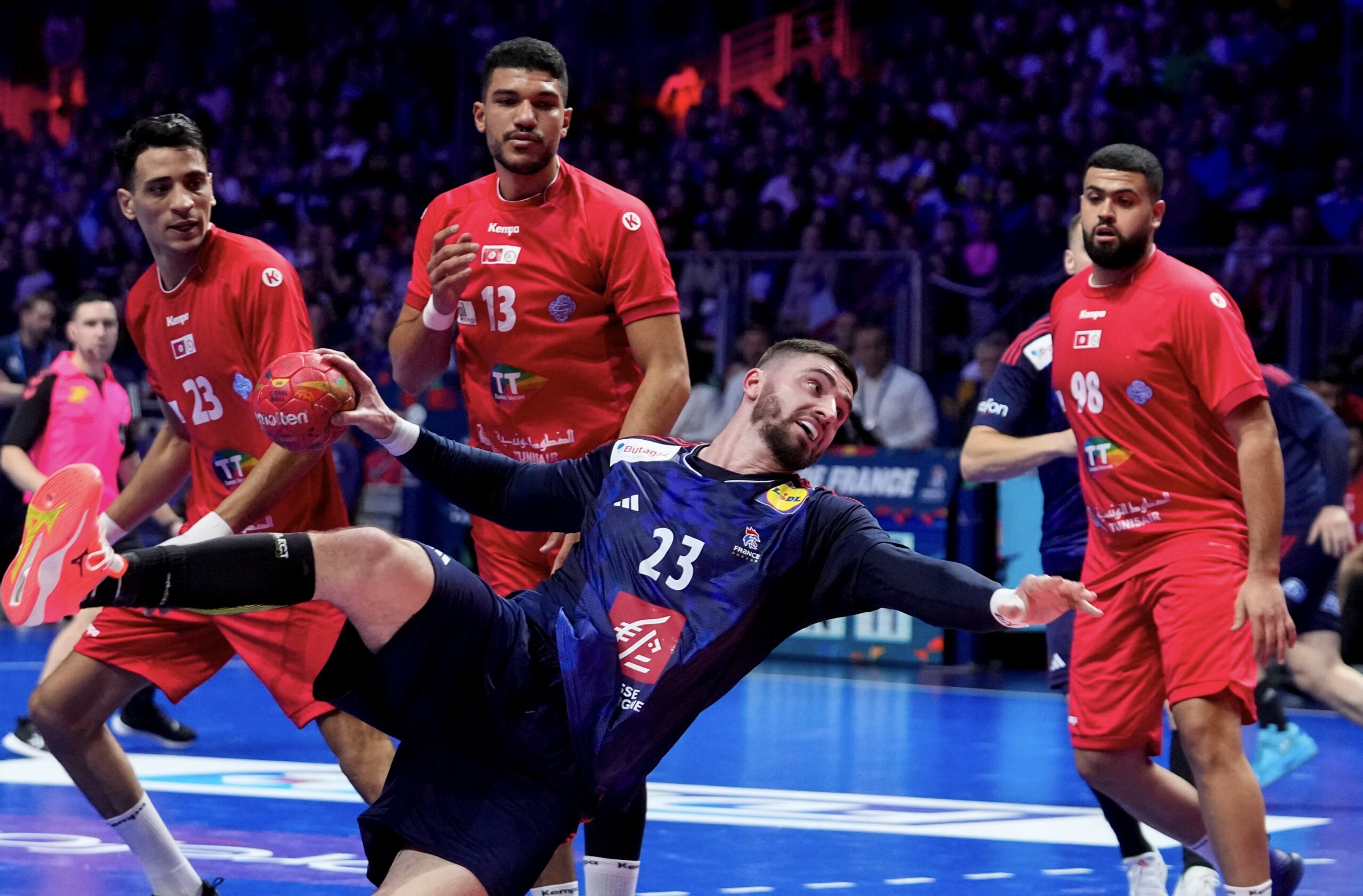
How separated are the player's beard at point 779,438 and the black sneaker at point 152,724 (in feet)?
18.5

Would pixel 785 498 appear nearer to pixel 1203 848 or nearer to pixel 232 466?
pixel 232 466

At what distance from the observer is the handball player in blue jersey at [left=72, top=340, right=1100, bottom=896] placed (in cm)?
401

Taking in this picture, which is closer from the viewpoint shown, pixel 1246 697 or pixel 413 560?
pixel 413 560

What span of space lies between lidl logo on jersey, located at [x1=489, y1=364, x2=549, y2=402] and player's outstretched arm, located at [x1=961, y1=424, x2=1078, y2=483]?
1684mm

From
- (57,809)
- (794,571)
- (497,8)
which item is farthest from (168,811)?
(497,8)

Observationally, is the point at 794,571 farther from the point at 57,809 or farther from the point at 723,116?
the point at 723,116

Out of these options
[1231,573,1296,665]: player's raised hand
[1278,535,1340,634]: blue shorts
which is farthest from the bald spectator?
[1231,573,1296,665]: player's raised hand

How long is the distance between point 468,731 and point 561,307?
1.54 m

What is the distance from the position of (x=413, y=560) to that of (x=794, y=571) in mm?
898

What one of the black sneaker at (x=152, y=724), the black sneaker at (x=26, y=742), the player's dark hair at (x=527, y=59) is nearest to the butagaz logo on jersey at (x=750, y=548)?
the player's dark hair at (x=527, y=59)

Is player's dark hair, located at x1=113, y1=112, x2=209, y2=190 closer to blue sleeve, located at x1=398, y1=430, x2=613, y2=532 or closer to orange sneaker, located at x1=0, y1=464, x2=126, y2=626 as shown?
blue sleeve, located at x1=398, y1=430, x2=613, y2=532

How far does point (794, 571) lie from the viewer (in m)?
4.34

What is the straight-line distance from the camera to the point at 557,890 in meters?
5.12

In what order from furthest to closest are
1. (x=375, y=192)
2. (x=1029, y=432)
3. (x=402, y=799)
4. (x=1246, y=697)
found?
(x=375, y=192), (x=1029, y=432), (x=1246, y=697), (x=402, y=799)
